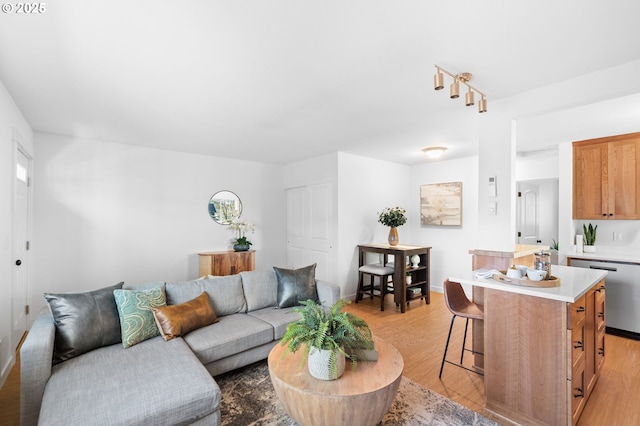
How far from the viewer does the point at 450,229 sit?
17.7 ft

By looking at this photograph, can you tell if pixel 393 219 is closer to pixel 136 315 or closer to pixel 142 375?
pixel 136 315

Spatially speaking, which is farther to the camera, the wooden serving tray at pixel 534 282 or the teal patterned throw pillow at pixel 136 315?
the teal patterned throw pillow at pixel 136 315

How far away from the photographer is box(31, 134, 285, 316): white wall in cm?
377

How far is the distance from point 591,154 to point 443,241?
2413mm

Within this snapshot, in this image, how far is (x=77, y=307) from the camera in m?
2.15

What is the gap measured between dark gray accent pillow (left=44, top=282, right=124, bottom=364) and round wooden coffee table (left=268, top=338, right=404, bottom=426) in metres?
1.32

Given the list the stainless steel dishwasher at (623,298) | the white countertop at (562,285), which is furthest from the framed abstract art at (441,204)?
the white countertop at (562,285)

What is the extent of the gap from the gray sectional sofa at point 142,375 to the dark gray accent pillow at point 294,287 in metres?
0.40

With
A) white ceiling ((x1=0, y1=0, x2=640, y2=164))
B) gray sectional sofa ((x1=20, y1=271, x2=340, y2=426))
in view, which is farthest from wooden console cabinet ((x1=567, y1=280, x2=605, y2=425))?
gray sectional sofa ((x1=20, y1=271, x2=340, y2=426))

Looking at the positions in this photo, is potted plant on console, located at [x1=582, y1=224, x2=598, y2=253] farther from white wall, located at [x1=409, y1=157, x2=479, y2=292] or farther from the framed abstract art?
the framed abstract art

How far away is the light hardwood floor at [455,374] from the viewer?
6.86 ft

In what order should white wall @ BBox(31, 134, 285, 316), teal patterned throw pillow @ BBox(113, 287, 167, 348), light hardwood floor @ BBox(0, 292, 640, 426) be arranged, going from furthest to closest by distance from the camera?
white wall @ BBox(31, 134, 285, 316) < teal patterned throw pillow @ BBox(113, 287, 167, 348) < light hardwood floor @ BBox(0, 292, 640, 426)

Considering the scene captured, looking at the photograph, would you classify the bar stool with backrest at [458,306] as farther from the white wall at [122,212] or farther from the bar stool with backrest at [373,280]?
the white wall at [122,212]

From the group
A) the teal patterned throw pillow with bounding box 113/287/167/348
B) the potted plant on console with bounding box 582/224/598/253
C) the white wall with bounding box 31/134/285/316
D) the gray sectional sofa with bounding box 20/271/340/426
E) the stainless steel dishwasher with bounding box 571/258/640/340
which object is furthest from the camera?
the potted plant on console with bounding box 582/224/598/253
